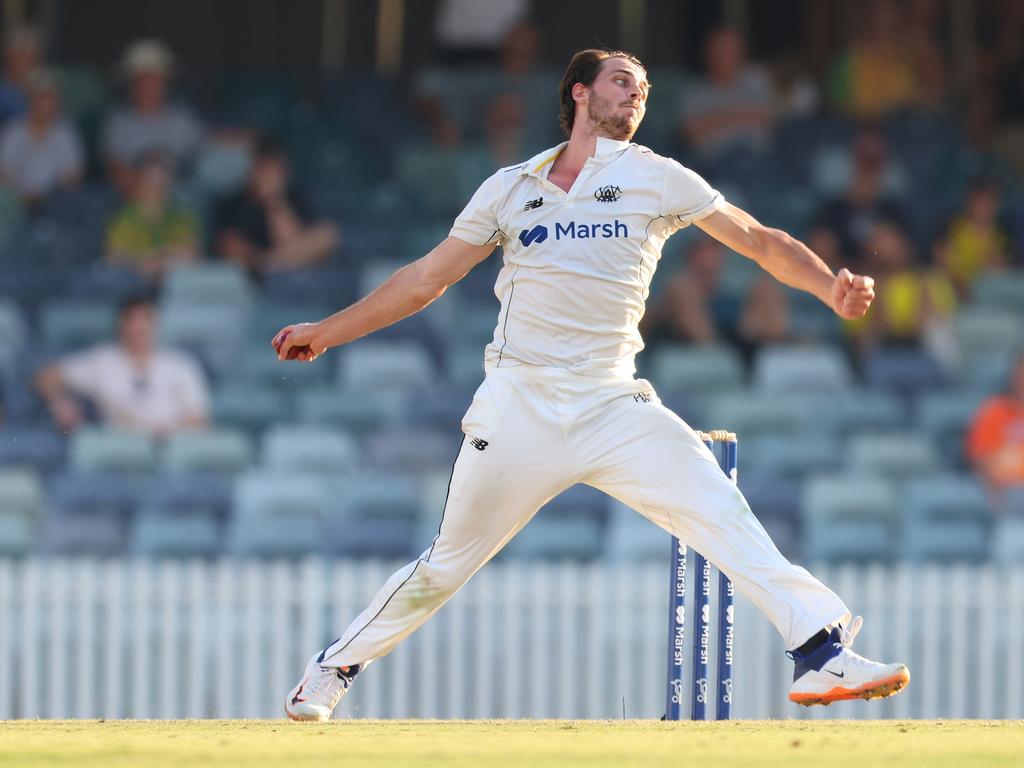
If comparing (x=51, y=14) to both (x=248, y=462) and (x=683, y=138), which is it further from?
(x=248, y=462)

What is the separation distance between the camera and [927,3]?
16.1m

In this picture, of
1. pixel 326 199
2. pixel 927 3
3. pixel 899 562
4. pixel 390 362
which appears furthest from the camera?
pixel 927 3

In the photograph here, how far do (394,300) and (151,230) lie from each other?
7.68 metres

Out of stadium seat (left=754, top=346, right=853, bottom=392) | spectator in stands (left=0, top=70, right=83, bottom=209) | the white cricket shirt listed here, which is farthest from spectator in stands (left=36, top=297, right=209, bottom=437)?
the white cricket shirt

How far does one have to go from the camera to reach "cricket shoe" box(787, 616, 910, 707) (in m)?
5.77

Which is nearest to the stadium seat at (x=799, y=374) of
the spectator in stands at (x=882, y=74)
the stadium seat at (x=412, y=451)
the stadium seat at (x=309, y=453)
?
the stadium seat at (x=412, y=451)

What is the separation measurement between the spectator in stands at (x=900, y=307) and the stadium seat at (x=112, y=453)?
4.60 metres

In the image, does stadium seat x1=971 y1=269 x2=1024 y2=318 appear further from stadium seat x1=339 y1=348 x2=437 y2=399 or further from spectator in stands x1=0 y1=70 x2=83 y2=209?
spectator in stands x1=0 y1=70 x2=83 y2=209

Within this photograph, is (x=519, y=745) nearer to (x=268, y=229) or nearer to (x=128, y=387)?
(x=128, y=387)

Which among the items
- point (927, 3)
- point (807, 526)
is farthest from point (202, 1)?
point (807, 526)

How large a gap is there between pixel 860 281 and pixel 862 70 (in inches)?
387

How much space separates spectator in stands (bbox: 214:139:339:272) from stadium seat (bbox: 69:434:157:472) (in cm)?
218

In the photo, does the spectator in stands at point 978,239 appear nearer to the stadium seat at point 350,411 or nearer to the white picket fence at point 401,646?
the white picket fence at point 401,646

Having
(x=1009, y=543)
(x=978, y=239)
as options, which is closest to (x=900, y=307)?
(x=978, y=239)
